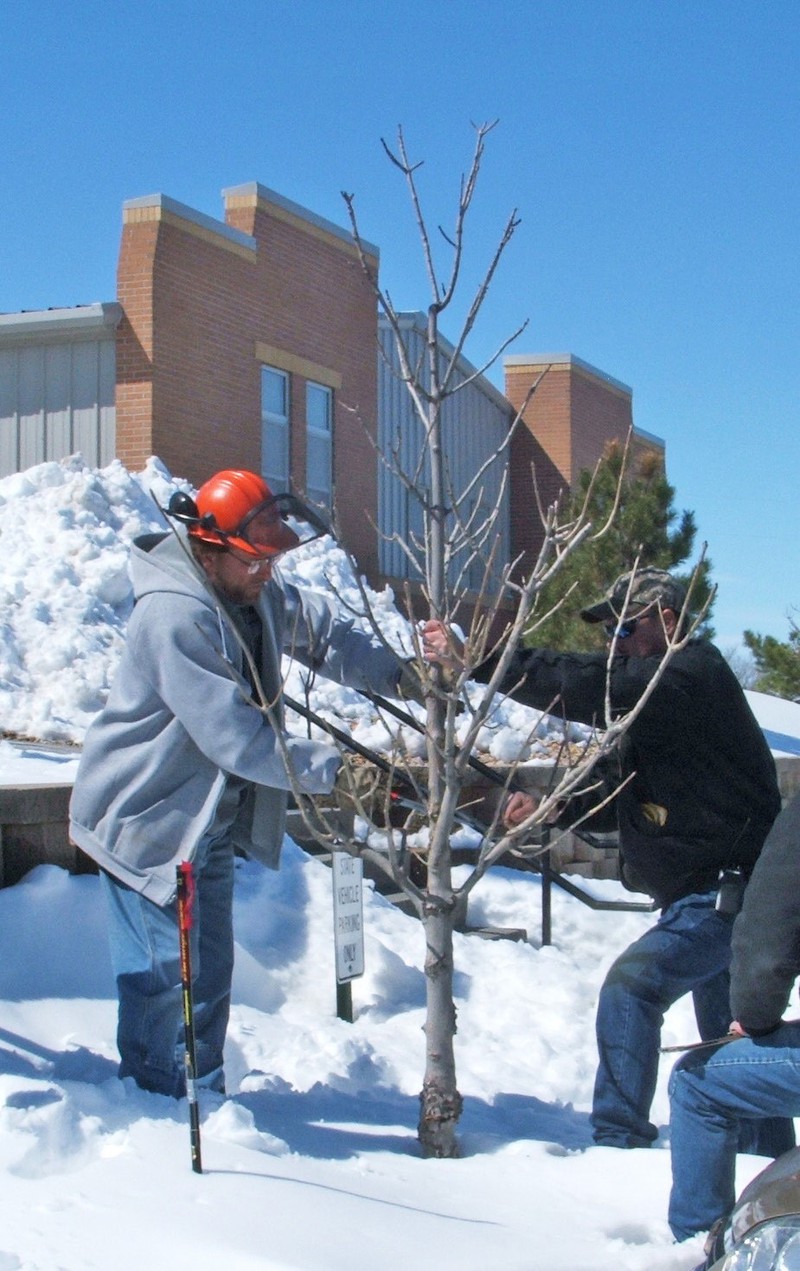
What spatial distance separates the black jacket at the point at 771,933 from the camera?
2965 mm

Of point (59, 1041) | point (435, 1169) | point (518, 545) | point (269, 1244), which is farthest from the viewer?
point (518, 545)

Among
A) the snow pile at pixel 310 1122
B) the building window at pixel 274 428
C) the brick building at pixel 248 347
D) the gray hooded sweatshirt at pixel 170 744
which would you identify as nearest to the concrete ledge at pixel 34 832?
the snow pile at pixel 310 1122

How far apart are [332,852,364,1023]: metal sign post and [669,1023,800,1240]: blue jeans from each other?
7.93 ft

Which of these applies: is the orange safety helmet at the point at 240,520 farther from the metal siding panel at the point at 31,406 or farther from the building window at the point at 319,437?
the building window at the point at 319,437

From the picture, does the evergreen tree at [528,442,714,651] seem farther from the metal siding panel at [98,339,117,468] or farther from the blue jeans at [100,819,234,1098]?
the blue jeans at [100,819,234,1098]

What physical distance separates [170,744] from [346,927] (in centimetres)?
210

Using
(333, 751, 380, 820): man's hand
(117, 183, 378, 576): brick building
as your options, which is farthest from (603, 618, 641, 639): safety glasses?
(117, 183, 378, 576): brick building

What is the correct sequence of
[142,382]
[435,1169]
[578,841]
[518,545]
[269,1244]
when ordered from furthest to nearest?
[518,545] → [142,382] → [578,841] → [435,1169] → [269,1244]

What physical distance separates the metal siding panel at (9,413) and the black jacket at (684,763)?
532 inches

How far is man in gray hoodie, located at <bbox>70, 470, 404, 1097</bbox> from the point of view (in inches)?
155

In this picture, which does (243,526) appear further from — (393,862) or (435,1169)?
(435,1169)

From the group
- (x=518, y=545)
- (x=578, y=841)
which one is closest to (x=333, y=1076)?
(x=578, y=841)

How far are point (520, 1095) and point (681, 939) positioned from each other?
1306mm

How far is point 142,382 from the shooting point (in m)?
15.7
